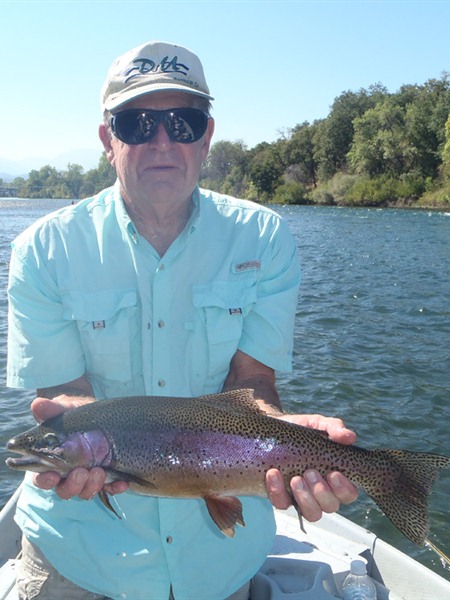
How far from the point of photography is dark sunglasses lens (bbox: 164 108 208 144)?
3035mm

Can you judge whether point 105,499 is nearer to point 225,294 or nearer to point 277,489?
point 277,489

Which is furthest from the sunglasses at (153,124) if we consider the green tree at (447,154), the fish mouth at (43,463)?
the green tree at (447,154)

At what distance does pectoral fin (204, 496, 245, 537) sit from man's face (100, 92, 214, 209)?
4.74 feet

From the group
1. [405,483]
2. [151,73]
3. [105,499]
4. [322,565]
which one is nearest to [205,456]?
[105,499]

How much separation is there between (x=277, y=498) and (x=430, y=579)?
1583 millimetres

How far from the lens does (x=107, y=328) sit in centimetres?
308

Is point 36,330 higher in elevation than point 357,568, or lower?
higher

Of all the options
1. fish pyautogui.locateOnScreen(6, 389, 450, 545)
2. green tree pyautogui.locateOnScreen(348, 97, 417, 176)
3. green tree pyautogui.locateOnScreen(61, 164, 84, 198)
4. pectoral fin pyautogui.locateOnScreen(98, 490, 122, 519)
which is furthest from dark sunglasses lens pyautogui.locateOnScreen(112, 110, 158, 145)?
green tree pyautogui.locateOnScreen(61, 164, 84, 198)

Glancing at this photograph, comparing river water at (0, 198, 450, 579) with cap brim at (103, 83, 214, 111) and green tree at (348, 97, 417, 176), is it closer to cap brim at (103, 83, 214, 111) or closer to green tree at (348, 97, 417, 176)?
cap brim at (103, 83, 214, 111)

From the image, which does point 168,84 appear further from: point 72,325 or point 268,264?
point 72,325

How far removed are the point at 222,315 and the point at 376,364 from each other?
856 centimetres

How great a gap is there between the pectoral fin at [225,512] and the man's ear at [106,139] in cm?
180

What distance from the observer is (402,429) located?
8477mm

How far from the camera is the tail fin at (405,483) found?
2.76 meters
